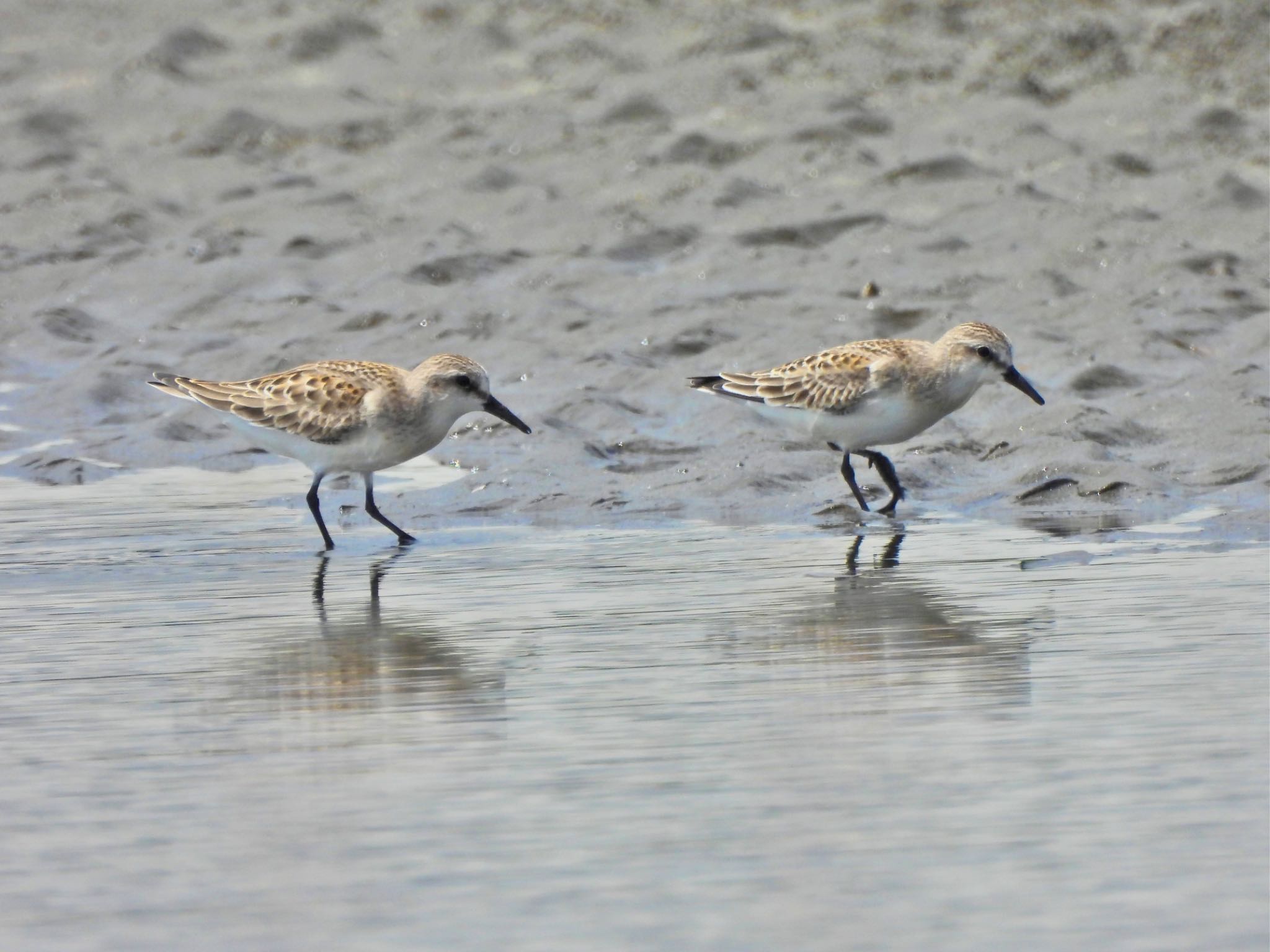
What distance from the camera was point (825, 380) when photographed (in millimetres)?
12297

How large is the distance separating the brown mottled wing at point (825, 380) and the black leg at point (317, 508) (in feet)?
8.23

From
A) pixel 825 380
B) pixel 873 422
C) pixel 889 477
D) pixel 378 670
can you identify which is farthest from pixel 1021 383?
pixel 378 670

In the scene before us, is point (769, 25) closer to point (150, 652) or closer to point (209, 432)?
point (209, 432)

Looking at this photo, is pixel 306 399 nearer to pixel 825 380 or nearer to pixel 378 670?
pixel 825 380

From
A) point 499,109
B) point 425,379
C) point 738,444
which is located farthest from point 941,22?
point 425,379

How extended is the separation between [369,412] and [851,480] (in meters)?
2.52

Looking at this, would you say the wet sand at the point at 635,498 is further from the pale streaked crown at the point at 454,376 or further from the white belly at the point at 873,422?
the pale streaked crown at the point at 454,376

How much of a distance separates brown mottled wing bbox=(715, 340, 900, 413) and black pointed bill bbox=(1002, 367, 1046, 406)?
0.64 metres

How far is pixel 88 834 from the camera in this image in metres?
5.52

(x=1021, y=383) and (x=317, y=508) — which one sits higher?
(x=1021, y=383)

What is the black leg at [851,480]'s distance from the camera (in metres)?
11.4

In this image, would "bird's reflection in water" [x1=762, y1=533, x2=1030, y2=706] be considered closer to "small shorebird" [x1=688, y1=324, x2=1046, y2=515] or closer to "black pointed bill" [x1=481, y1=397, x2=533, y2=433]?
"small shorebird" [x1=688, y1=324, x2=1046, y2=515]

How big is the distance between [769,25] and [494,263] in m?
4.39

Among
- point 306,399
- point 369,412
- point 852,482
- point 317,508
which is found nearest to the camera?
point 317,508
